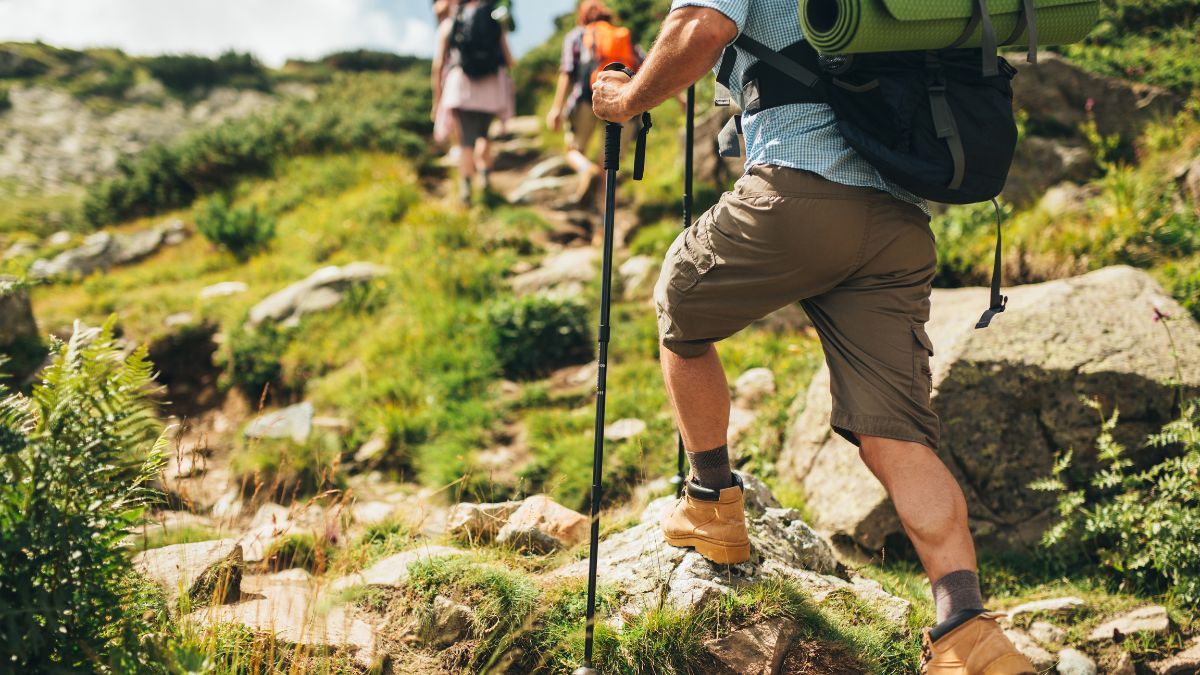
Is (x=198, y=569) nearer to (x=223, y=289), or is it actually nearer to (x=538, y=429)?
(x=538, y=429)

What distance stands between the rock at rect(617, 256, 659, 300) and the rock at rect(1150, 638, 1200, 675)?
5099 mm

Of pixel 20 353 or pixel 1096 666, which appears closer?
pixel 1096 666

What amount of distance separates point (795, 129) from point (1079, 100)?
6.63 meters

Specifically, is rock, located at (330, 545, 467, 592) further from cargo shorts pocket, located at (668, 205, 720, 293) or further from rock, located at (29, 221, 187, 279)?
rock, located at (29, 221, 187, 279)

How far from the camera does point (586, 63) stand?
8617mm

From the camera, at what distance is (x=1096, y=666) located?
354 cm

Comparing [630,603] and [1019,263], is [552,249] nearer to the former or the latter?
[1019,263]

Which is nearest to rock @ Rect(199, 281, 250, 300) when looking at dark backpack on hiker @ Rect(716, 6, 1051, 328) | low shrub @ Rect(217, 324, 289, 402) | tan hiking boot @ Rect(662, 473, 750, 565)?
low shrub @ Rect(217, 324, 289, 402)

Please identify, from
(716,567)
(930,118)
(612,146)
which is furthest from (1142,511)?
(612,146)

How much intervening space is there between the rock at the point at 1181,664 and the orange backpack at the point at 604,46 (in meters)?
→ 6.89

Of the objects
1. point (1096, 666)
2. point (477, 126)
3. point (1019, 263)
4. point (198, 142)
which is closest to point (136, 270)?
point (198, 142)

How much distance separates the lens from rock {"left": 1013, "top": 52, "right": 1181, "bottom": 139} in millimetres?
7273

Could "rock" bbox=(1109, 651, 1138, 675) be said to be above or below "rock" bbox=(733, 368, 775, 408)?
below

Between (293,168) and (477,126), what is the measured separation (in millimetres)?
4696
